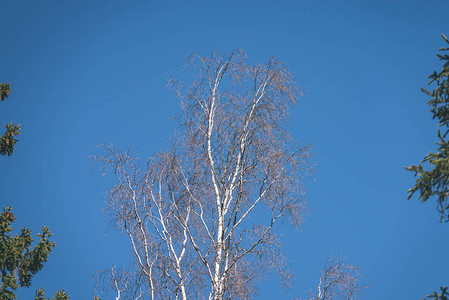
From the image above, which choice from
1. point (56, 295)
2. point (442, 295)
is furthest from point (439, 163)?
point (56, 295)

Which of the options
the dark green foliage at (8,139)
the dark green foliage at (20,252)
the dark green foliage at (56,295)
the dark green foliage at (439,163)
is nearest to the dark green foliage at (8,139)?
the dark green foliage at (8,139)

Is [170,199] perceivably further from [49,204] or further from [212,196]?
[49,204]

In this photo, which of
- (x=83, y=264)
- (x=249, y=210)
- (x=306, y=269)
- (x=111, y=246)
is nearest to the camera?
(x=249, y=210)

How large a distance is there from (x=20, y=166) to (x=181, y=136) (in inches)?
7107

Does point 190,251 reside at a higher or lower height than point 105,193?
lower

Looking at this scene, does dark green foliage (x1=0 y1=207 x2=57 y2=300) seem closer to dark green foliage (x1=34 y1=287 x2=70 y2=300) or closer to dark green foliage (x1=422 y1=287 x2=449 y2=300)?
dark green foliage (x1=34 y1=287 x2=70 y2=300)

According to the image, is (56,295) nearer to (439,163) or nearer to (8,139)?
(8,139)

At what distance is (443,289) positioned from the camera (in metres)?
9.53

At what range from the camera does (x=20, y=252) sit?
536 inches

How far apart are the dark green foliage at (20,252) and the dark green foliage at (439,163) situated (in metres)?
6.60

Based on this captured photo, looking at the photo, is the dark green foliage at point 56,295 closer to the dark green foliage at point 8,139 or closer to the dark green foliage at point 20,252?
the dark green foliage at point 20,252

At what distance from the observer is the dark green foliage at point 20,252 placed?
13492 mm

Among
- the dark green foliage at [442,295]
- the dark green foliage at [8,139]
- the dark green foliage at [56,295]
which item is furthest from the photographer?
the dark green foliage at [8,139]

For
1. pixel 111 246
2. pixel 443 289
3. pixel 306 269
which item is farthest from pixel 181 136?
pixel 111 246
